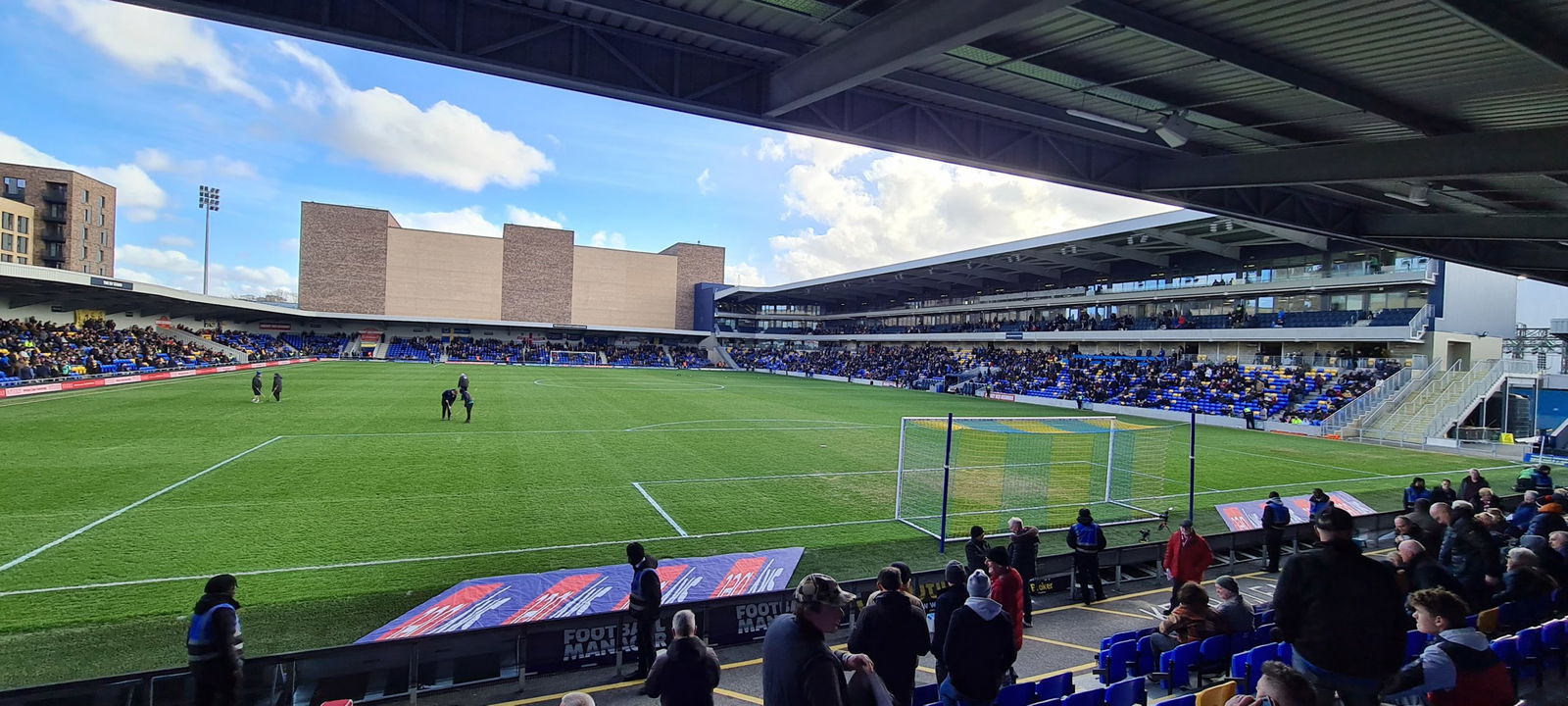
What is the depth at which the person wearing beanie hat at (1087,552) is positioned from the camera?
8.88 metres

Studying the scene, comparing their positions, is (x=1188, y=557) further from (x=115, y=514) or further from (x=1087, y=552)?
(x=115, y=514)

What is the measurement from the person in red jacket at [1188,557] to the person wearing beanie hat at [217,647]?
29.9 feet

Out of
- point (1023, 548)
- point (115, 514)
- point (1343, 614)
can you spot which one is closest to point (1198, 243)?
point (1023, 548)

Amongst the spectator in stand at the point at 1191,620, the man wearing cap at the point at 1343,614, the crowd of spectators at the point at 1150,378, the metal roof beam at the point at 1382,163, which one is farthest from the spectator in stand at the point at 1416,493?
the crowd of spectators at the point at 1150,378

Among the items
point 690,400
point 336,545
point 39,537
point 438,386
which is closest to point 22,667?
point 336,545

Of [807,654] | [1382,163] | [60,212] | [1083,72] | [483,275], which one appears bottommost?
[807,654]

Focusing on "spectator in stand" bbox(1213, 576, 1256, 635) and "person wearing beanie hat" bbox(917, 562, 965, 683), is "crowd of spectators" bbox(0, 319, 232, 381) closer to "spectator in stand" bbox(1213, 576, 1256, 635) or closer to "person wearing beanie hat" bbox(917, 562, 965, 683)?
"person wearing beanie hat" bbox(917, 562, 965, 683)

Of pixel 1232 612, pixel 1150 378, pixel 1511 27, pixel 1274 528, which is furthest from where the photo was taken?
pixel 1150 378

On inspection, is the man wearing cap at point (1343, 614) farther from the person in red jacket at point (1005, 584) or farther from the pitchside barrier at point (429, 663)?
the pitchside barrier at point (429, 663)

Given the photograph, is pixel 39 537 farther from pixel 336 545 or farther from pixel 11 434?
pixel 11 434

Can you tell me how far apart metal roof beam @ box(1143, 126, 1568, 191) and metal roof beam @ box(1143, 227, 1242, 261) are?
1018 inches

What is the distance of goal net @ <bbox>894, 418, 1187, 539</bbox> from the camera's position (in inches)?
524

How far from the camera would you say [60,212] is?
69.6 m

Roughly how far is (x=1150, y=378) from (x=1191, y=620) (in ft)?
130
